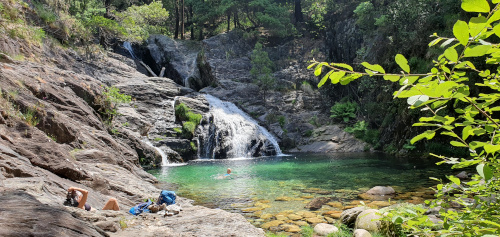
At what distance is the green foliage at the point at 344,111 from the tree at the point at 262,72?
6.75 m

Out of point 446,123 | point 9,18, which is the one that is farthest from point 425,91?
point 9,18

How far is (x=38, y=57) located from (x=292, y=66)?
25597 millimetres

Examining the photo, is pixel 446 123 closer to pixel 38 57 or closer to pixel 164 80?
pixel 38 57

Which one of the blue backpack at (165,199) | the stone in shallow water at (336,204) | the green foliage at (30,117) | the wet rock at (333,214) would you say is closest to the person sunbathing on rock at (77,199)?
the blue backpack at (165,199)

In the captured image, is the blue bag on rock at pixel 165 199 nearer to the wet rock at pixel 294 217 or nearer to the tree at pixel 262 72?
the wet rock at pixel 294 217

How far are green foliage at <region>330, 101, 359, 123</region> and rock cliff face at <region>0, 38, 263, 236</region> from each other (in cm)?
1706

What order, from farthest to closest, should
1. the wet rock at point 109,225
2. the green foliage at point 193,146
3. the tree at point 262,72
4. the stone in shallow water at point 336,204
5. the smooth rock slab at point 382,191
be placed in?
the tree at point 262,72
the green foliage at point 193,146
the smooth rock slab at point 382,191
the stone in shallow water at point 336,204
the wet rock at point 109,225

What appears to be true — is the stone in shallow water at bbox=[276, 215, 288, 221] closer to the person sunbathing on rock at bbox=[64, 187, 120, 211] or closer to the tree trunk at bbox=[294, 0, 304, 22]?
the person sunbathing on rock at bbox=[64, 187, 120, 211]

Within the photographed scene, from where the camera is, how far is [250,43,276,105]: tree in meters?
29.0

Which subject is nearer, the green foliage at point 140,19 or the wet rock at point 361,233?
the wet rock at point 361,233

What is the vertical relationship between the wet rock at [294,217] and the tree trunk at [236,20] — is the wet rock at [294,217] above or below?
below

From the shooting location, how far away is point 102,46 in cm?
2300

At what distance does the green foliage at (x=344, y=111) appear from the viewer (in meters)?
26.4

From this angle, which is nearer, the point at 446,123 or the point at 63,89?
the point at 446,123
